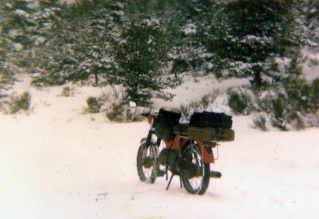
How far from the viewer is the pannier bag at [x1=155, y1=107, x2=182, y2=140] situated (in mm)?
4766

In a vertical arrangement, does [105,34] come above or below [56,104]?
above

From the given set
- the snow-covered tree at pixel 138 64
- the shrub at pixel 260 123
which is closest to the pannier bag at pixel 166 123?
the shrub at pixel 260 123

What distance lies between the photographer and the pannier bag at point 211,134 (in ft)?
13.3

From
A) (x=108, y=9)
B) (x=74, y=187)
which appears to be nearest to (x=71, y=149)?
(x=74, y=187)

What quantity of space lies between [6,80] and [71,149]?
6.67 m

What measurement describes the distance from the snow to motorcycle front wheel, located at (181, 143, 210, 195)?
0.11 meters

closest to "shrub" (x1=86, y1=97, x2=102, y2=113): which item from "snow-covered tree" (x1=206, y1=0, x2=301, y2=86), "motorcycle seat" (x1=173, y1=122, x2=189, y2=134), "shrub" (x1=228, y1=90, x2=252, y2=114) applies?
"shrub" (x1=228, y1=90, x2=252, y2=114)

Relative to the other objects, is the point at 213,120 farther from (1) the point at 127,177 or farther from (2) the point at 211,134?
(1) the point at 127,177

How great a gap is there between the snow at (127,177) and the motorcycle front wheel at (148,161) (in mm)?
136

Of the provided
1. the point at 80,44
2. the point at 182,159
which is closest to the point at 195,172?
the point at 182,159

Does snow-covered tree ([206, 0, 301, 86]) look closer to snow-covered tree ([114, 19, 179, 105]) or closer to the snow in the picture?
snow-covered tree ([114, 19, 179, 105])

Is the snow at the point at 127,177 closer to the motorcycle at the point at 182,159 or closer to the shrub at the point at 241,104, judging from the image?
the motorcycle at the point at 182,159

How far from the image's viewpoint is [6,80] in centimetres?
1317

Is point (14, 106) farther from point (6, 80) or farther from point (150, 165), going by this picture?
point (150, 165)
